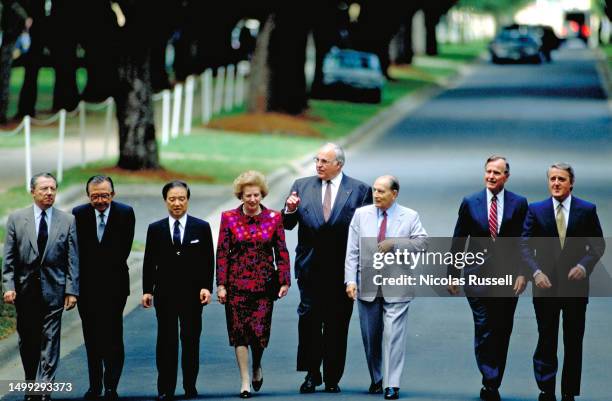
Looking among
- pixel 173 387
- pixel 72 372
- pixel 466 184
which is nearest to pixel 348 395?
pixel 173 387

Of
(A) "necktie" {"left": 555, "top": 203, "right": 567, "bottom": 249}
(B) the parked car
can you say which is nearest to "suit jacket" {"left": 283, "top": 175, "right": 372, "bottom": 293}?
(A) "necktie" {"left": 555, "top": 203, "right": 567, "bottom": 249}

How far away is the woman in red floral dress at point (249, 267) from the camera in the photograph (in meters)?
10.1

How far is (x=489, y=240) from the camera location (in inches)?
396

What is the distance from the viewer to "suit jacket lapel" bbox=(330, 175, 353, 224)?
10.6m

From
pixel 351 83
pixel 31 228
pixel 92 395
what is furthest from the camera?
pixel 351 83

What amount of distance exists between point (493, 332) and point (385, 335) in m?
0.71

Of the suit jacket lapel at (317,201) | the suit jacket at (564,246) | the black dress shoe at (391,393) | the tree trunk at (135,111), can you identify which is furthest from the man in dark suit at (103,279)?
the tree trunk at (135,111)

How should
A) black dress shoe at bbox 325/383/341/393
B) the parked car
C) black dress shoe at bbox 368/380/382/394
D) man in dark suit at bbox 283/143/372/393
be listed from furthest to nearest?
1. the parked car
2. man in dark suit at bbox 283/143/372/393
3. black dress shoe at bbox 325/383/341/393
4. black dress shoe at bbox 368/380/382/394

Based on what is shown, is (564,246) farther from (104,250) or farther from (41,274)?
(41,274)

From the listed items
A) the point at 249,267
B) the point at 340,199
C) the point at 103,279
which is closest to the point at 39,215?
the point at 103,279

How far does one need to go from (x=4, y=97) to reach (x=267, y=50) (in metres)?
6.92

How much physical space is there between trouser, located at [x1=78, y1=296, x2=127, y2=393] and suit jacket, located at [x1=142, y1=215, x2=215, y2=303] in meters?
0.27

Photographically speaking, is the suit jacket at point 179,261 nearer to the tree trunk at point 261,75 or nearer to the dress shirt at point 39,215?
the dress shirt at point 39,215

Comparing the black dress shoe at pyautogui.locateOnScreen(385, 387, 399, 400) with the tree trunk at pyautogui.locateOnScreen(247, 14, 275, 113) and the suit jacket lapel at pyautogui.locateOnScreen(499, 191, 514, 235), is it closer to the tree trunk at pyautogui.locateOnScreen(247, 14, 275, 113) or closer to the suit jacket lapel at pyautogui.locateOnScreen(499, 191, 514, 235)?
the suit jacket lapel at pyautogui.locateOnScreen(499, 191, 514, 235)
